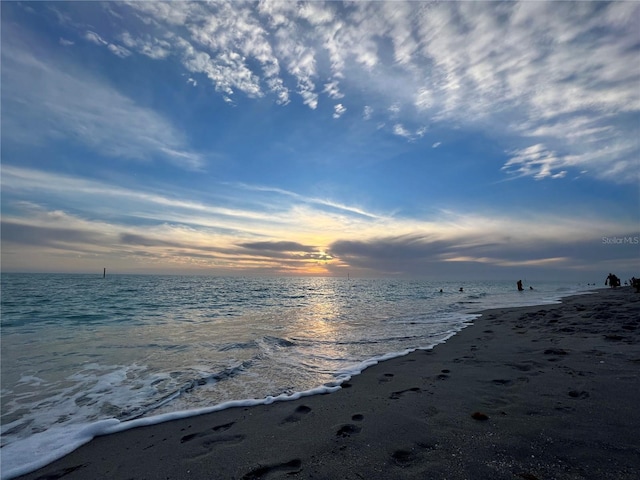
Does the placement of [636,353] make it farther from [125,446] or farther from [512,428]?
[125,446]

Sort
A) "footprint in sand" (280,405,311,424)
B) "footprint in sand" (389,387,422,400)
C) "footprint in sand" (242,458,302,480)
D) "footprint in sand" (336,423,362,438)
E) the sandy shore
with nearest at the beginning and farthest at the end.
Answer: the sandy shore, "footprint in sand" (242,458,302,480), "footprint in sand" (336,423,362,438), "footprint in sand" (280,405,311,424), "footprint in sand" (389,387,422,400)

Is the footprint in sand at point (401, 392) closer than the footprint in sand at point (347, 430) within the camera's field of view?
No

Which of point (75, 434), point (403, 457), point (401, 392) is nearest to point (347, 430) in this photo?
point (403, 457)

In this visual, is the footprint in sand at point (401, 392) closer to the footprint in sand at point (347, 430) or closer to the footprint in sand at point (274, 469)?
the footprint in sand at point (347, 430)

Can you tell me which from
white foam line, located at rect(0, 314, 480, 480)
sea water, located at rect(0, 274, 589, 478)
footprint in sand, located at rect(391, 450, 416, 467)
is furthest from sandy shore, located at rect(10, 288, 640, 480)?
sea water, located at rect(0, 274, 589, 478)

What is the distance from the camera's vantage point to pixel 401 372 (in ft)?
22.5

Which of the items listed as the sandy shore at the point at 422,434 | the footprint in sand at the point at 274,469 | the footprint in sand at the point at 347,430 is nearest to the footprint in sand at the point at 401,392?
the sandy shore at the point at 422,434

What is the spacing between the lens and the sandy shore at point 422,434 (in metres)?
3.07

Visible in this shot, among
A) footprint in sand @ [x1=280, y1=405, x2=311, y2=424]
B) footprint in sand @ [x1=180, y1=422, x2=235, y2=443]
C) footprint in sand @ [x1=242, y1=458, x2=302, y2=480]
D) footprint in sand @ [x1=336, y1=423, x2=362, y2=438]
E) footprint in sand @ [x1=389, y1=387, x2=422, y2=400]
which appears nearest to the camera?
footprint in sand @ [x1=242, y1=458, x2=302, y2=480]

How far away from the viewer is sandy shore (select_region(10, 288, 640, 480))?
307cm

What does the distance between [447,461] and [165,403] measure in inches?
204

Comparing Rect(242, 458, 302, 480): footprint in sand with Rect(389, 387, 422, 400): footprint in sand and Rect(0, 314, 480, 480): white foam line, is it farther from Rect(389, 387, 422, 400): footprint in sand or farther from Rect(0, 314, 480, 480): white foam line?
Rect(389, 387, 422, 400): footprint in sand

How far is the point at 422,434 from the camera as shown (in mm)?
3752

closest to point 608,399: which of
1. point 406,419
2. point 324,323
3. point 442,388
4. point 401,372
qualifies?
point 442,388
